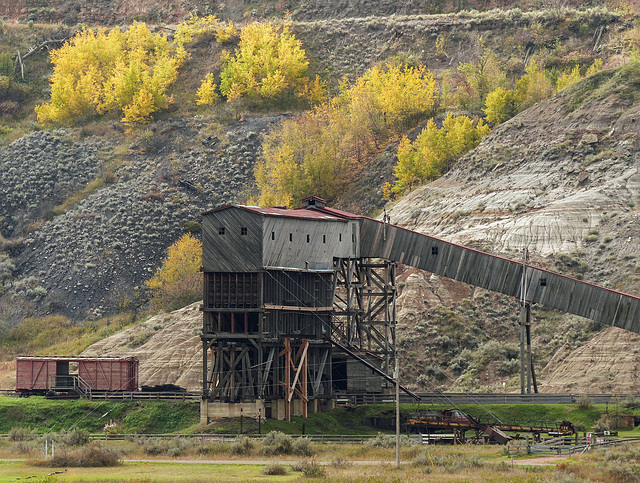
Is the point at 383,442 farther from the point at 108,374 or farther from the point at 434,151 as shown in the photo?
the point at 434,151

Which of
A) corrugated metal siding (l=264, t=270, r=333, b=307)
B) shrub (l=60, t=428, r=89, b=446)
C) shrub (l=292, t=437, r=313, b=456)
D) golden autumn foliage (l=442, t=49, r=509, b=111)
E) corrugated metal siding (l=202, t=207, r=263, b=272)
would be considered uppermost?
golden autumn foliage (l=442, t=49, r=509, b=111)

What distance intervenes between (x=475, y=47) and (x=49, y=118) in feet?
180

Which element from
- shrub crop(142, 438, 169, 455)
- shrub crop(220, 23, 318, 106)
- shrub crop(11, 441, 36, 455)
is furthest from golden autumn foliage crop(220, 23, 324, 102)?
shrub crop(11, 441, 36, 455)

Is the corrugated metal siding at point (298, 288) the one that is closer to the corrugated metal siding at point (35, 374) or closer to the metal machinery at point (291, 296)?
the metal machinery at point (291, 296)

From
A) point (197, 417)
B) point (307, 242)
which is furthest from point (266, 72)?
point (197, 417)

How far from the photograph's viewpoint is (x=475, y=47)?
147 metres

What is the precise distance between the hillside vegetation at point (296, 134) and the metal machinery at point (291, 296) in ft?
37.2

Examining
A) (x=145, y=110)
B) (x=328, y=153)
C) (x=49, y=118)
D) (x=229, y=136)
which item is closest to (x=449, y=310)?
(x=328, y=153)

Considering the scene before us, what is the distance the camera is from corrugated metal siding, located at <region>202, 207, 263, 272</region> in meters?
74.0

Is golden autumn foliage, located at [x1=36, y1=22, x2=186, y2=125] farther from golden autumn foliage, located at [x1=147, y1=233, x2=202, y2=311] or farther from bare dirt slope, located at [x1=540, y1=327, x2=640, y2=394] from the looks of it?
bare dirt slope, located at [x1=540, y1=327, x2=640, y2=394]

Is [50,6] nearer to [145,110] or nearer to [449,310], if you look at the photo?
[145,110]

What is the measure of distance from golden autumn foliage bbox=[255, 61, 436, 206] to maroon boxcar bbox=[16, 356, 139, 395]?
45484 millimetres

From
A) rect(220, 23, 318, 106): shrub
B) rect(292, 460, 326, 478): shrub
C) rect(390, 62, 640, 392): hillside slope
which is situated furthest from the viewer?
rect(220, 23, 318, 106): shrub

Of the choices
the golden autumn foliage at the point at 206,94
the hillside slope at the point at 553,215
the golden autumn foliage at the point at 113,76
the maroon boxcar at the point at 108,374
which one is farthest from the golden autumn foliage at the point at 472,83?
the maroon boxcar at the point at 108,374
